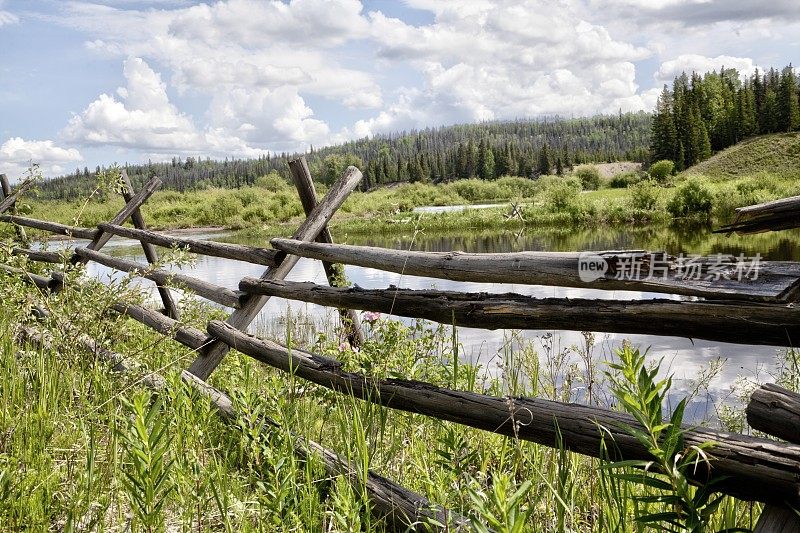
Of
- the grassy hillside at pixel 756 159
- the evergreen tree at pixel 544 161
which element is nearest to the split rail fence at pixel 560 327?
the grassy hillside at pixel 756 159

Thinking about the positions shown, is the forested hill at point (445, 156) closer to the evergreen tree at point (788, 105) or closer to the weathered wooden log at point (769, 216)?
the evergreen tree at point (788, 105)

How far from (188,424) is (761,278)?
185 cm

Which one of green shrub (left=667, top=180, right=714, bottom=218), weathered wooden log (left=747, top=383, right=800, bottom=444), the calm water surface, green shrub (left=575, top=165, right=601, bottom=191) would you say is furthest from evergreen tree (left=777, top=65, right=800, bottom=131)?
weathered wooden log (left=747, top=383, right=800, bottom=444)

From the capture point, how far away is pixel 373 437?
2.24 m

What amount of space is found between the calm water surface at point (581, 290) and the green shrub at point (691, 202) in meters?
5.13

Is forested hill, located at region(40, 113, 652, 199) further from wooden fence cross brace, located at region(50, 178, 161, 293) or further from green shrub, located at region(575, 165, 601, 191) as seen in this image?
wooden fence cross brace, located at region(50, 178, 161, 293)

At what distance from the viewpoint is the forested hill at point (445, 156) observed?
104 meters

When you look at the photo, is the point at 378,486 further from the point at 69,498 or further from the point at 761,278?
the point at 761,278

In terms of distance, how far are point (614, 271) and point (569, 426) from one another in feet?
1.53

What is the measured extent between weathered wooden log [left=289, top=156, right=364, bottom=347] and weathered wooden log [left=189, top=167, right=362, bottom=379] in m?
0.26

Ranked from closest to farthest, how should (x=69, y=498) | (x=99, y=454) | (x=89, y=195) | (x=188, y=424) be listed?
(x=69, y=498) → (x=188, y=424) → (x=99, y=454) → (x=89, y=195)

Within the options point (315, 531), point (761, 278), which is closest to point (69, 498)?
point (315, 531)

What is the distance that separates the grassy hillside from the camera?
185 ft

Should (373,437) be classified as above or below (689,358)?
above
